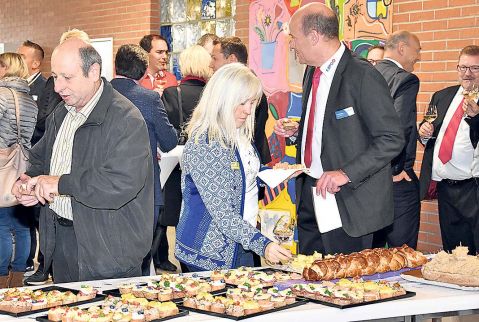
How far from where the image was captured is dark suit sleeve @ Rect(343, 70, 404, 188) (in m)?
3.80

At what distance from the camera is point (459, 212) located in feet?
18.8

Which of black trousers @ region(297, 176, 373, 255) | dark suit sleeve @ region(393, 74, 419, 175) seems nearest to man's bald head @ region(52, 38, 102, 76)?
black trousers @ region(297, 176, 373, 255)

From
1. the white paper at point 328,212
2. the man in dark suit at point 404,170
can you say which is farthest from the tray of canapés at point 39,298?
the man in dark suit at point 404,170

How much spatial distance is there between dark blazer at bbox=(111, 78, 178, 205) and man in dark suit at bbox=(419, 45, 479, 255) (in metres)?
1.68

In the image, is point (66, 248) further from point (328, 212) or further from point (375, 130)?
point (375, 130)

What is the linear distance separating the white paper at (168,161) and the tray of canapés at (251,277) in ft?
9.15

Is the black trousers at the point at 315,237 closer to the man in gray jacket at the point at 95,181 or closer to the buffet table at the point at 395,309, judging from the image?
the buffet table at the point at 395,309

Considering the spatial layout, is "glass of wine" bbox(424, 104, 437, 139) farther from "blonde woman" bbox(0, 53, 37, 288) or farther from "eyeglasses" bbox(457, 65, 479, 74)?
"blonde woman" bbox(0, 53, 37, 288)

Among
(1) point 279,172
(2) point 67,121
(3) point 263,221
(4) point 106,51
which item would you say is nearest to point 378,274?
(1) point 279,172

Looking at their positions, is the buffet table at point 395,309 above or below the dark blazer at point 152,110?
below

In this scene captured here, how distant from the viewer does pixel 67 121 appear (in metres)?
3.46

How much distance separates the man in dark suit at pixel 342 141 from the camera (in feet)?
12.7

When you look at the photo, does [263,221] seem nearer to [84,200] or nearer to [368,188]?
[368,188]

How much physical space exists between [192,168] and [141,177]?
29 centimetres
